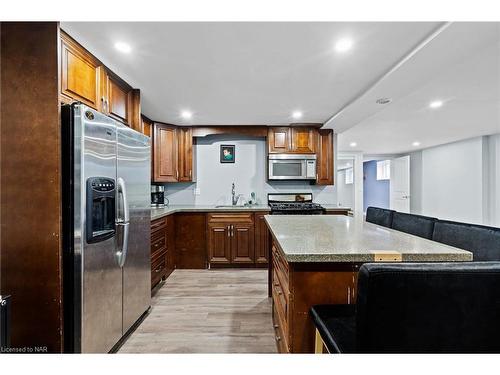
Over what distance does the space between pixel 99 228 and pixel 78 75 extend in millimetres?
1035

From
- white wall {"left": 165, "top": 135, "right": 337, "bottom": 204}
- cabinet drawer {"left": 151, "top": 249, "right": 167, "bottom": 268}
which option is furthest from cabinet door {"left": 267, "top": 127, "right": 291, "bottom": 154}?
cabinet drawer {"left": 151, "top": 249, "right": 167, "bottom": 268}

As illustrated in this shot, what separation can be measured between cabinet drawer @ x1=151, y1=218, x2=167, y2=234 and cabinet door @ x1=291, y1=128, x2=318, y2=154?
2.21m

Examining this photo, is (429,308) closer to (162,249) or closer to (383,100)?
(383,100)

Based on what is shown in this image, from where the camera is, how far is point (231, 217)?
12.5ft

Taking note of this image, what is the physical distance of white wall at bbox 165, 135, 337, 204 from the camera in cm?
447

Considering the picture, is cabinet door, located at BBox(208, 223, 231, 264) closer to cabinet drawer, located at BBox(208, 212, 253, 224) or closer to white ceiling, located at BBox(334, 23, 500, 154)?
cabinet drawer, located at BBox(208, 212, 253, 224)

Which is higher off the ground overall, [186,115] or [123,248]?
[186,115]

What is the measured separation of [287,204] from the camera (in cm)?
416

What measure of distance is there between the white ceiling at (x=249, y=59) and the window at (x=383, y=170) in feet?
23.7

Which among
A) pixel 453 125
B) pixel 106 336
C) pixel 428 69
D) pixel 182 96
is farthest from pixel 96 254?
pixel 453 125

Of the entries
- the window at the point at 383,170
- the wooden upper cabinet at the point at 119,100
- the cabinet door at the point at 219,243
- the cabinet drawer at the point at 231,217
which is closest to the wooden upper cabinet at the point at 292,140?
the cabinet drawer at the point at 231,217

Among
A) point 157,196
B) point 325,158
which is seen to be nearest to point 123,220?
point 157,196

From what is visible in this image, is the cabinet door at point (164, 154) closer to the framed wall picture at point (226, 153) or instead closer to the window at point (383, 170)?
the framed wall picture at point (226, 153)

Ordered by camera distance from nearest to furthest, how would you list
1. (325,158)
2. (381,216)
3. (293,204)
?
(381,216), (293,204), (325,158)
